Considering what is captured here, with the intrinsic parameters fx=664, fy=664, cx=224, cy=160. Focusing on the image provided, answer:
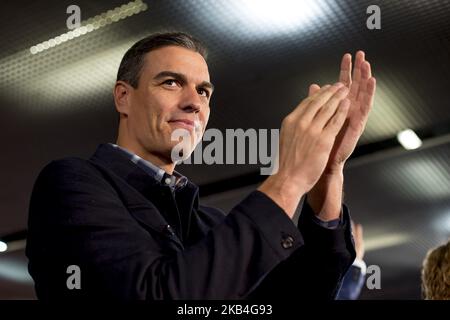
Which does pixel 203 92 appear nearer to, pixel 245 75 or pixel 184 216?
pixel 184 216

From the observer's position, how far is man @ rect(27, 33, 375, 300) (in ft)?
2.06

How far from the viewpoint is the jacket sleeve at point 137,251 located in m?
0.62

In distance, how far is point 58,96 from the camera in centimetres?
305

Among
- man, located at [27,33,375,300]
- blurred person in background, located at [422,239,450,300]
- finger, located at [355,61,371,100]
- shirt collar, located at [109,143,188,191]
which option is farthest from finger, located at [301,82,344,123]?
blurred person in background, located at [422,239,450,300]

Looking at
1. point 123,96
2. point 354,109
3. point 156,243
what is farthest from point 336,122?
point 123,96

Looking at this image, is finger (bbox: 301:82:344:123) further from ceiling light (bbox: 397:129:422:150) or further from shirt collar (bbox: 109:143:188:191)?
ceiling light (bbox: 397:129:422:150)

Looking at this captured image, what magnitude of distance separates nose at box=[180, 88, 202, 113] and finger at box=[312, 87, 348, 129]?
22cm

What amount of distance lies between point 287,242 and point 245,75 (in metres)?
2.29

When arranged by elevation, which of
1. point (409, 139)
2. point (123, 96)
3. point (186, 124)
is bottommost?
point (186, 124)

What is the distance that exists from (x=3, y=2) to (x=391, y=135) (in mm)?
2009

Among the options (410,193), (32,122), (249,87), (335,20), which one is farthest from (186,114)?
(410,193)

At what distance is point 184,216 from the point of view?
82 centimetres

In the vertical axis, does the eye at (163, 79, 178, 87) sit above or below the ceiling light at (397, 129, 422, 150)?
below
